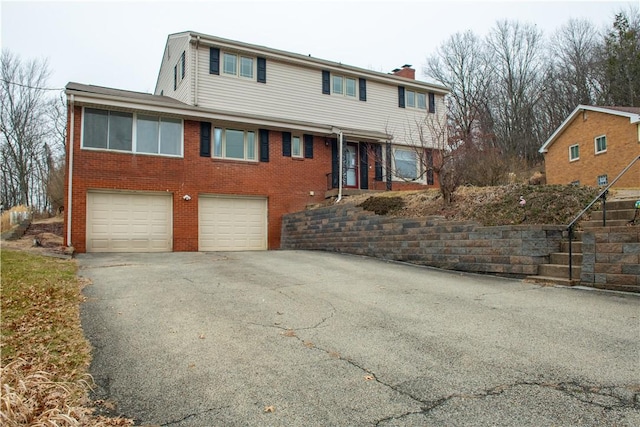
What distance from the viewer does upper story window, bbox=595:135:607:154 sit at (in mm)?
20719

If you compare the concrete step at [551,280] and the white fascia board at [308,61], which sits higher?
the white fascia board at [308,61]

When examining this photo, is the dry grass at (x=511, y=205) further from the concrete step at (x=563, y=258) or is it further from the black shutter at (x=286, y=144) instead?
the black shutter at (x=286, y=144)

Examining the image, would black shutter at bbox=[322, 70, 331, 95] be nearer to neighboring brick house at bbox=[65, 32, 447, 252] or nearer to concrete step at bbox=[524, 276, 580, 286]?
neighboring brick house at bbox=[65, 32, 447, 252]

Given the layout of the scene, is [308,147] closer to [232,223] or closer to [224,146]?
[224,146]

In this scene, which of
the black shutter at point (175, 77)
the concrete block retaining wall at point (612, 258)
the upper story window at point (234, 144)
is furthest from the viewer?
the black shutter at point (175, 77)

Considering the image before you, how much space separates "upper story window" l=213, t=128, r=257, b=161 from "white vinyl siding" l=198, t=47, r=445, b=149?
86cm

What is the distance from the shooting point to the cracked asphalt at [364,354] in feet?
10.1

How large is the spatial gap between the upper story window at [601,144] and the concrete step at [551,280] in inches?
659

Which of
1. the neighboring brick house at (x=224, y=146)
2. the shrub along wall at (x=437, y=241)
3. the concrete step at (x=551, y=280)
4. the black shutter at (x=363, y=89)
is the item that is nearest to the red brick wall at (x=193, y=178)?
the neighboring brick house at (x=224, y=146)

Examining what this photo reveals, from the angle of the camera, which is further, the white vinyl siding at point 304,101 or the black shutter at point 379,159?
the black shutter at point 379,159

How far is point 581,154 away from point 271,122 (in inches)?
649

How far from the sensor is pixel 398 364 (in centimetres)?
394

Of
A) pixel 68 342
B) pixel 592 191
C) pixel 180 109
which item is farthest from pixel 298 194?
pixel 68 342

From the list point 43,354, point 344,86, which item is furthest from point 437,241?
point 344,86
